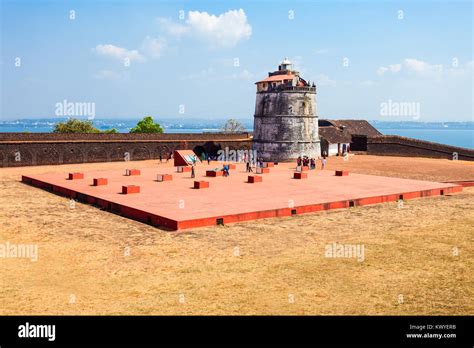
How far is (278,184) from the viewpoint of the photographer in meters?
20.0

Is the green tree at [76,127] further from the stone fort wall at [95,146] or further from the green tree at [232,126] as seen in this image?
the green tree at [232,126]

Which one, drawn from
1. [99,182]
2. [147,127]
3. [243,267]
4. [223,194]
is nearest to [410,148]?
[223,194]

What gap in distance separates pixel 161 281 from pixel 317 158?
3037 cm

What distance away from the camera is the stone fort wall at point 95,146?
30984 mm

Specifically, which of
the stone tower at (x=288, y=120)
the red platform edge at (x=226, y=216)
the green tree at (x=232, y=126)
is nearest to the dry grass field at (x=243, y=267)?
the red platform edge at (x=226, y=216)

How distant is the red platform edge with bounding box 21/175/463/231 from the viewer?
1221cm

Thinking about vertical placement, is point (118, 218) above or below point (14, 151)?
below

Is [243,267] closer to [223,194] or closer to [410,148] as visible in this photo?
[223,194]

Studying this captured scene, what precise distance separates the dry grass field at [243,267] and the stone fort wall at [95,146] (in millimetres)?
18679

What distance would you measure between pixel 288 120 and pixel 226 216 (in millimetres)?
24037

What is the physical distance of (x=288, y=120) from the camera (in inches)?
1410

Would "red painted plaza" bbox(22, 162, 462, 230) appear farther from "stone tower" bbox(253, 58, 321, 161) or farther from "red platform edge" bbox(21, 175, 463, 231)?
"stone tower" bbox(253, 58, 321, 161)
